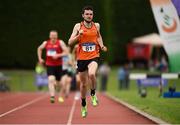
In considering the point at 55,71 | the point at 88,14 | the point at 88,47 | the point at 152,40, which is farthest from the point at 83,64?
the point at 152,40

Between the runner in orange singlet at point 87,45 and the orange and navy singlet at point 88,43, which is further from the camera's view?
the orange and navy singlet at point 88,43

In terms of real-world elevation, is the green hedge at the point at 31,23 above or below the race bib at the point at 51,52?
above

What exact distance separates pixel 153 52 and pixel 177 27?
104 feet

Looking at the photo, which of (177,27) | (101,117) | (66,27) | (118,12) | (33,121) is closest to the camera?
(33,121)

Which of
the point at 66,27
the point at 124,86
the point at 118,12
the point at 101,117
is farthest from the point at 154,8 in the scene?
the point at 118,12

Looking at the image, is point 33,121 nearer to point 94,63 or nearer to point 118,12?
point 94,63

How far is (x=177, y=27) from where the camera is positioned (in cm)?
2102

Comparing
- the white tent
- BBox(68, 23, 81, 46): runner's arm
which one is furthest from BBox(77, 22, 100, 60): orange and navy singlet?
the white tent

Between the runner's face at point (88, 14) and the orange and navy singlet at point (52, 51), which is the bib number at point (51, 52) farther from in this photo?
the runner's face at point (88, 14)

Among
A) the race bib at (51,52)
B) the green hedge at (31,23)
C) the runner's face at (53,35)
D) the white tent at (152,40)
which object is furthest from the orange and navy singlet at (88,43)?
the green hedge at (31,23)

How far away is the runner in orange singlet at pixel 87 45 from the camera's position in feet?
48.1

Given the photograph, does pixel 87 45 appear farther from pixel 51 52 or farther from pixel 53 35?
pixel 51 52

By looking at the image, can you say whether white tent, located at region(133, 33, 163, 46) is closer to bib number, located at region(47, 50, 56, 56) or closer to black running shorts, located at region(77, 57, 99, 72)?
bib number, located at region(47, 50, 56, 56)

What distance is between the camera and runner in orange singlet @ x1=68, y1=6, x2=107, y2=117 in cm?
1466
